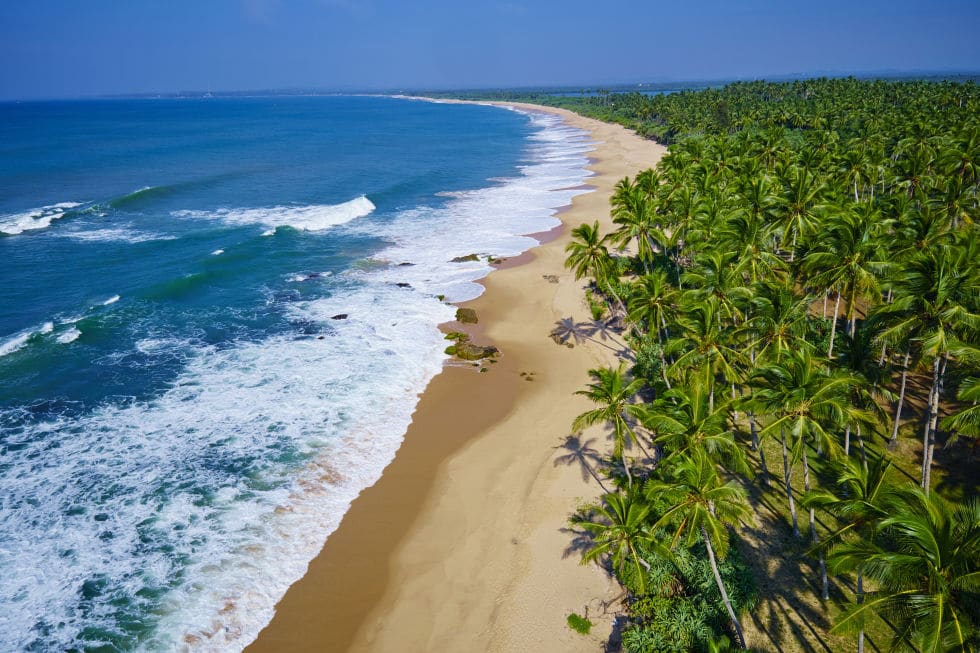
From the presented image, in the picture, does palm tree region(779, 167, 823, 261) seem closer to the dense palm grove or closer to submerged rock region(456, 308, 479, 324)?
the dense palm grove

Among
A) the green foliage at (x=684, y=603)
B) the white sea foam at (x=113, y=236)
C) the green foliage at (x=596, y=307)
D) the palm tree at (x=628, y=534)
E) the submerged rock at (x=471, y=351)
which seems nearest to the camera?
the green foliage at (x=684, y=603)

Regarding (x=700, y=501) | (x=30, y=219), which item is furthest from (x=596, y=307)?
(x=30, y=219)

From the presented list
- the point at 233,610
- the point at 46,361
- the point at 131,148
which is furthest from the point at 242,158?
the point at 233,610

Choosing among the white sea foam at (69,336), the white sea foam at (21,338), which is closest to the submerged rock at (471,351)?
the white sea foam at (69,336)

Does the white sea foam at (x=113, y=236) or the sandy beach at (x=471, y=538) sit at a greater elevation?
the white sea foam at (x=113, y=236)

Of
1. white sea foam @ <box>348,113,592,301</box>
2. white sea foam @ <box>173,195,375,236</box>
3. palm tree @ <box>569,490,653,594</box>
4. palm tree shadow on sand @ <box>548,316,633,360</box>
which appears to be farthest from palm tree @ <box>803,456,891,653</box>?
white sea foam @ <box>173,195,375,236</box>

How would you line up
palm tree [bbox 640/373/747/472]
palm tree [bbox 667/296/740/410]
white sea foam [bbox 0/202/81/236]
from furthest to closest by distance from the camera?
white sea foam [bbox 0/202/81/236], palm tree [bbox 667/296/740/410], palm tree [bbox 640/373/747/472]

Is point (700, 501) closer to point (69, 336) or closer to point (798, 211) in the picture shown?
point (798, 211)

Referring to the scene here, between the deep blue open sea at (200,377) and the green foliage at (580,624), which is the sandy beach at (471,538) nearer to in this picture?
the green foliage at (580,624)
